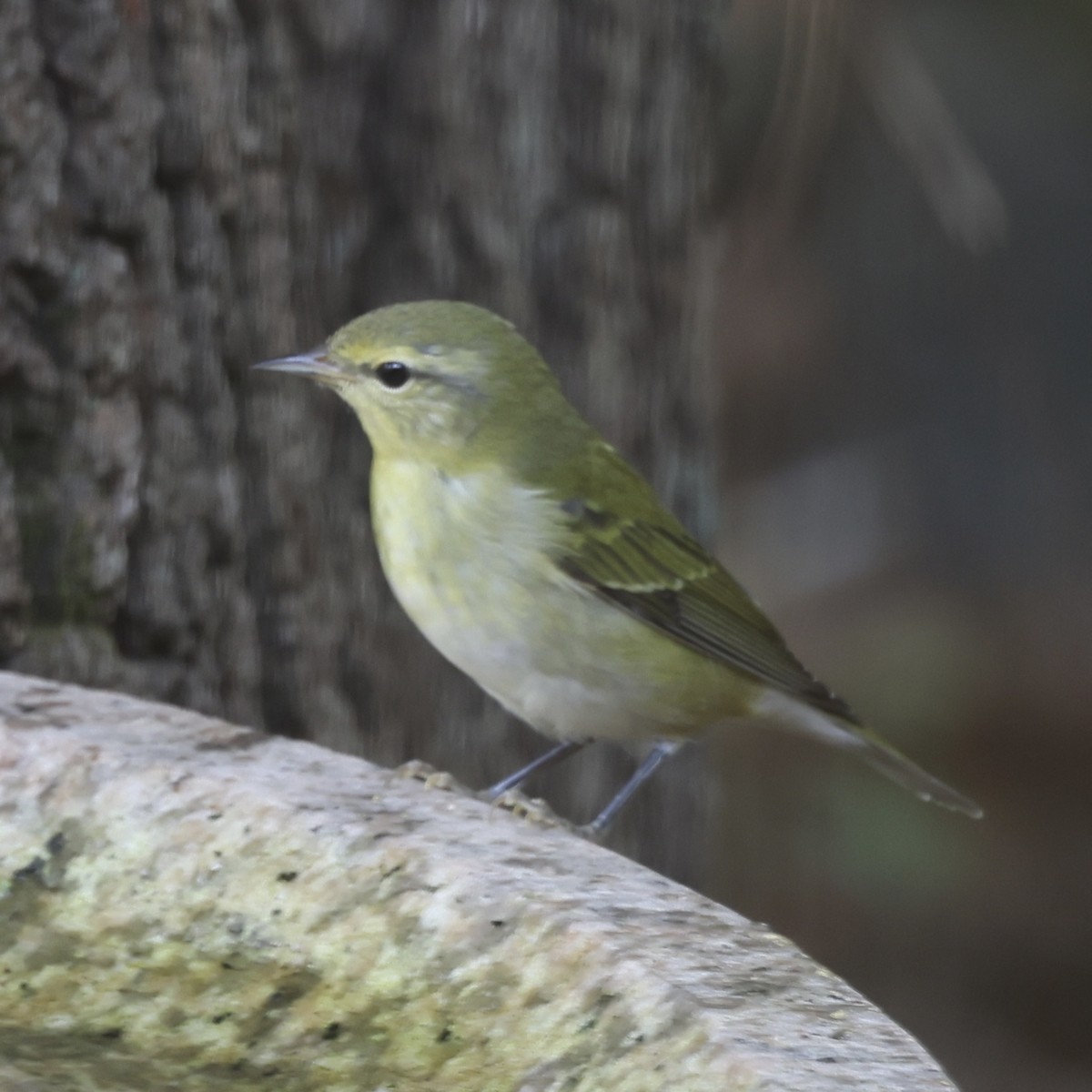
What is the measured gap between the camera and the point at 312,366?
3805 mm

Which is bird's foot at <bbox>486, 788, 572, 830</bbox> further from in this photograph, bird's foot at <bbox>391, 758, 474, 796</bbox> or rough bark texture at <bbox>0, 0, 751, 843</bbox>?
rough bark texture at <bbox>0, 0, 751, 843</bbox>

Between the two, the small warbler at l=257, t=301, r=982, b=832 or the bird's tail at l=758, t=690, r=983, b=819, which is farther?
the bird's tail at l=758, t=690, r=983, b=819

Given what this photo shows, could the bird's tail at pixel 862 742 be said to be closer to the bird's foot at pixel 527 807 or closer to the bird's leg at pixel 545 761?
the bird's leg at pixel 545 761

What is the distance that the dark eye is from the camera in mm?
3924

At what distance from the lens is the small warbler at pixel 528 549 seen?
3.82 metres

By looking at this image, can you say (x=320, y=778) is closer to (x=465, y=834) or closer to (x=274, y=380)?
(x=465, y=834)

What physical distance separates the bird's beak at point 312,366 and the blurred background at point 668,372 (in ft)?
0.67

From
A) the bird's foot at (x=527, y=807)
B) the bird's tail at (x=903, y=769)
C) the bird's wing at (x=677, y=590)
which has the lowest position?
the bird's tail at (x=903, y=769)

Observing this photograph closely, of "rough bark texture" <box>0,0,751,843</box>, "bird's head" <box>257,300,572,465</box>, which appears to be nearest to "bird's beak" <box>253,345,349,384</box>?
"bird's head" <box>257,300,572,465</box>

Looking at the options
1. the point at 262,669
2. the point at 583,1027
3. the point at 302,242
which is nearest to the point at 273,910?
the point at 583,1027

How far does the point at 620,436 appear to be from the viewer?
524 centimetres

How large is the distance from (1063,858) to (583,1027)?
22.4ft

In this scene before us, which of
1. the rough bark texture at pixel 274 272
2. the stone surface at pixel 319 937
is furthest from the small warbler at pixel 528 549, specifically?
the stone surface at pixel 319 937

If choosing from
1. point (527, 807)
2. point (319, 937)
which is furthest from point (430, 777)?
point (319, 937)
